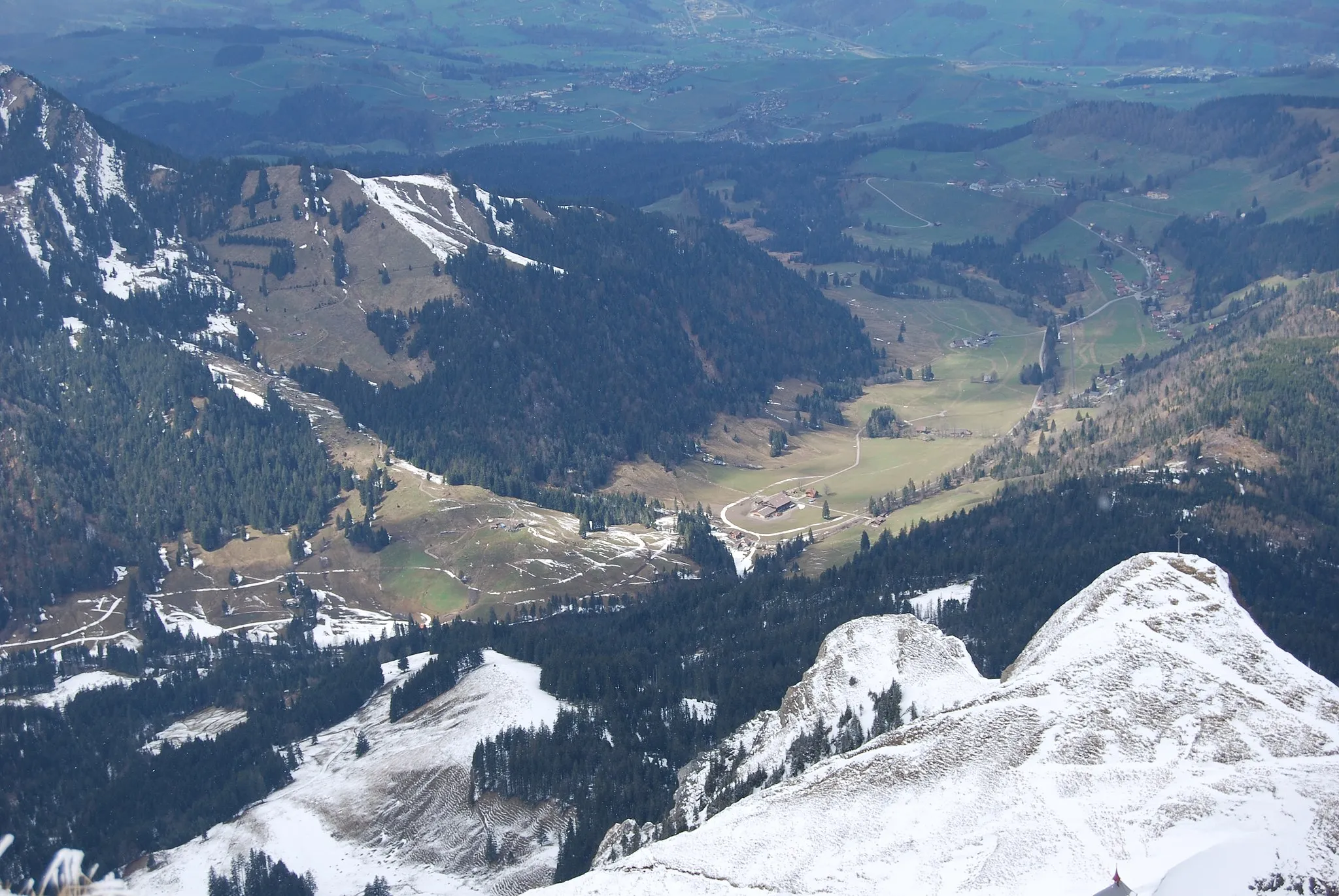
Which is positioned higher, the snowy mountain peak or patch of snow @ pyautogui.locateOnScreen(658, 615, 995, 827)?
the snowy mountain peak

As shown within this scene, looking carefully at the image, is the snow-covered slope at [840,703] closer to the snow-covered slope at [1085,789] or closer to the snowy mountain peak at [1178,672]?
the snowy mountain peak at [1178,672]

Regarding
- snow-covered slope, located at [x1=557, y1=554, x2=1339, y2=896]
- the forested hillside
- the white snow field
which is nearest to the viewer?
snow-covered slope, located at [x1=557, y1=554, x2=1339, y2=896]

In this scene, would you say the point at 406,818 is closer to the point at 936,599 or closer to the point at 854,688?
the point at 854,688

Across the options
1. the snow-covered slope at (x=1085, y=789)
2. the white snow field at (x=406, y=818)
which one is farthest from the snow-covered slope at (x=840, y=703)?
the white snow field at (x=406, y=818)

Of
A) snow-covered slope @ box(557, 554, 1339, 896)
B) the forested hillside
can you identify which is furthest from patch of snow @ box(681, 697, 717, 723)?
snow-covered slope @ box(557, 554, 1339, 896)

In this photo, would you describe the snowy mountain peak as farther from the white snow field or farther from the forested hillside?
the white snow field

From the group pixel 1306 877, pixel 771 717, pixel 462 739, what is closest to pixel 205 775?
pixel 462 739

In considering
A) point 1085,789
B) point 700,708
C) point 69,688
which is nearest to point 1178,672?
point 1085,789
